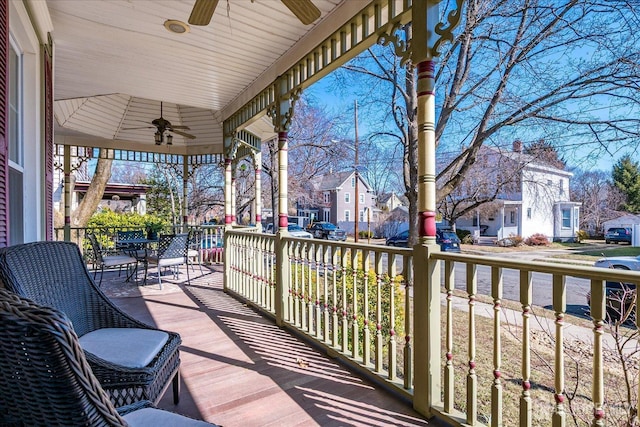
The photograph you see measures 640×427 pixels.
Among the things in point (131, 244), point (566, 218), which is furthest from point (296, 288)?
point (566, 218)

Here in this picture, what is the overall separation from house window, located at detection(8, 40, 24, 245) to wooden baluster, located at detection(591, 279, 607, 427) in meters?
3.43

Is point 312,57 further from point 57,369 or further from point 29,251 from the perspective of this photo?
point 57,369

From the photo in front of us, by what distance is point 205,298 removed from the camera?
16.6 feet

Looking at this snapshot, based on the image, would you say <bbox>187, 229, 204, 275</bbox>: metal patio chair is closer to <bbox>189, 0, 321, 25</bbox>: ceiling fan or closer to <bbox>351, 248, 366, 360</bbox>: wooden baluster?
<bbox>351, 248, 366, 360</bbox>: wooden baluster

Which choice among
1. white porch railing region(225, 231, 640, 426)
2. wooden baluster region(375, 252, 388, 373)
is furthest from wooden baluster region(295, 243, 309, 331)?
wooden baluster region(375, 252, 388, 373)

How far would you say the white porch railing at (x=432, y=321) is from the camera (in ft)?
4.95

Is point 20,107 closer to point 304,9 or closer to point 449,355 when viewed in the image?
point 304,9

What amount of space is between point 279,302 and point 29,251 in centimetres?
238

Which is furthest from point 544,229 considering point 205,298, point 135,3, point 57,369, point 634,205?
point 57,369

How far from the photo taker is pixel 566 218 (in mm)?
6574

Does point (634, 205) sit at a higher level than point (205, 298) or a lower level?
higher

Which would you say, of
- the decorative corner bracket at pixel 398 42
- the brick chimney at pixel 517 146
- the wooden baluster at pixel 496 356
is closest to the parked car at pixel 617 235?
the brick chimney at pixel 517 146

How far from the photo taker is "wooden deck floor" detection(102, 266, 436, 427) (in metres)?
2.04

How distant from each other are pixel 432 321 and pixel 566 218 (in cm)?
602
